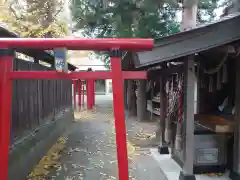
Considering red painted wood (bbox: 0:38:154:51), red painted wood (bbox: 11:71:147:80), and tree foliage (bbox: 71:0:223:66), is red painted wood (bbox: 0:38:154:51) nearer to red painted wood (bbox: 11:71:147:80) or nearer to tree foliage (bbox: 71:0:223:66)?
red painted wood (bbox: 11:71:147:80)

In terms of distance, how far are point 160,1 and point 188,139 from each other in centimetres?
667

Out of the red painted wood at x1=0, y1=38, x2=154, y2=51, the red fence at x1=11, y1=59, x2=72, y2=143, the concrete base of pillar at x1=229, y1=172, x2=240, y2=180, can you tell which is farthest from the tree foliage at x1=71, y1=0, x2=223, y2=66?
the red painted wood at x1=0, y1=38, x2=154, y2=51

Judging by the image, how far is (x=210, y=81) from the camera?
6.60 metres

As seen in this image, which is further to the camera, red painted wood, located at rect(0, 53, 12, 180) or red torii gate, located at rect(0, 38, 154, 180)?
red painted wood, located at rect(0, 53, 12, 180)

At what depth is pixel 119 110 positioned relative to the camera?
301 centimetres

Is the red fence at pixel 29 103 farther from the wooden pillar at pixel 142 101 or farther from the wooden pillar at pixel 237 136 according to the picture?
the wooden pillar at pixel 142 101

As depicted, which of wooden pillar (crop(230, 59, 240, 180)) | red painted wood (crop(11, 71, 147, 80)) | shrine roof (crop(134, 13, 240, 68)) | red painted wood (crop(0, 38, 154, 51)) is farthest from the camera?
wooden pillar (crop(230, 59, 240, 180))

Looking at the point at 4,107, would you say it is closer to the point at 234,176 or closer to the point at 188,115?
the point at 188,115

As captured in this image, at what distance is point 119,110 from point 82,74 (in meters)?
0.61

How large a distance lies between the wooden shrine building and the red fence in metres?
2.40

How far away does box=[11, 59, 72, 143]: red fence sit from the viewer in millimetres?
5049

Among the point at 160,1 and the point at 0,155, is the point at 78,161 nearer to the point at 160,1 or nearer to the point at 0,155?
the point at 0,155

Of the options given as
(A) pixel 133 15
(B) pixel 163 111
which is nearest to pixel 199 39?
(B) pixel 163 111

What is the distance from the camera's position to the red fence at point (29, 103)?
16.6ft
